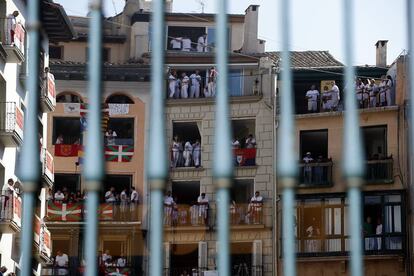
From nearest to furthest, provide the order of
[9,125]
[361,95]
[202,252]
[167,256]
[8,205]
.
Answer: [8,205], [9,125], [361,95], [202,252], [167,256]

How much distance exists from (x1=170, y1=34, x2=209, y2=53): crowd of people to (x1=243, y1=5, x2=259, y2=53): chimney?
5.06ft

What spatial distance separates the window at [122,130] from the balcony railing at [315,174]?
6.00 metres

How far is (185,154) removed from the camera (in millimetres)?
46594

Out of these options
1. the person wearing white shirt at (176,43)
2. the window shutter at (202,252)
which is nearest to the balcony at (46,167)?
the window shutter at (202,252)

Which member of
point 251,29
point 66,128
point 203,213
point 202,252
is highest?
point 251,29

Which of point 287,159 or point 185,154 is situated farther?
point 185,154

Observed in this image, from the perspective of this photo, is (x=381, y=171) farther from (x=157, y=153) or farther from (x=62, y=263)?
(x=157, y=153)

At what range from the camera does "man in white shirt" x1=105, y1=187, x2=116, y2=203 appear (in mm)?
43312

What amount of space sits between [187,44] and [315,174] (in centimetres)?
726

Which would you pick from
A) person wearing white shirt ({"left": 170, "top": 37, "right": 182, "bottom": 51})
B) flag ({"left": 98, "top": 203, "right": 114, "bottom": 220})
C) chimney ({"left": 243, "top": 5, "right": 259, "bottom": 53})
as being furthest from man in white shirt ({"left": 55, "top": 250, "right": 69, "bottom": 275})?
chimney ({"left": 243, "top": 5, "right": 259, "bottom": 53})

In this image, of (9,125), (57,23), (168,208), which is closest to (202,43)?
(168,208)

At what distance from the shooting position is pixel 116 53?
158ft

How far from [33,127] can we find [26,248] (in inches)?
31.0

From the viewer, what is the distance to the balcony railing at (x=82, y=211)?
4325 centimetres
